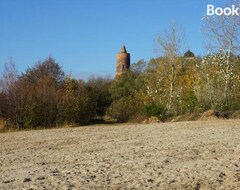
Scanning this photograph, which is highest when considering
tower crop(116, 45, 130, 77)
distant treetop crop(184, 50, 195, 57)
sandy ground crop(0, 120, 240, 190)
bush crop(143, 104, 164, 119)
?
tower crop(116, 45, 130, 77)

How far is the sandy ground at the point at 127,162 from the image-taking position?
8.51 m

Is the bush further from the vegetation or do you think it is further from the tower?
the tower

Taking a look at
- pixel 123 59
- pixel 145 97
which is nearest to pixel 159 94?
pixel 145 97

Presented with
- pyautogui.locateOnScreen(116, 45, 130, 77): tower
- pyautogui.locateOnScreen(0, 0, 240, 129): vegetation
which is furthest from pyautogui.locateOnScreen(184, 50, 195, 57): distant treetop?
pyautogui.locateOnScreen(116, 45, 130, 77): tower

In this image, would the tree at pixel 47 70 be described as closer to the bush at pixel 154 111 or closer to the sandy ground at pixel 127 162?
the bush at pixel 154 111

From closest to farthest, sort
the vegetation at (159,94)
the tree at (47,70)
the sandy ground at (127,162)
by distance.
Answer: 1. the sandy ground at (127,162)
2. the vegetation at (159,94)
3. the tree at (47,70)

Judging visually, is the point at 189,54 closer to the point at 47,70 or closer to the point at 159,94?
Answer: the point at 159,94

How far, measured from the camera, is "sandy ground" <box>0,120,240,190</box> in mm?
8508

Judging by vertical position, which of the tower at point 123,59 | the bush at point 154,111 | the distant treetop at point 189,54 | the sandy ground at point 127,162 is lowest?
the sandy ground at point 127,162

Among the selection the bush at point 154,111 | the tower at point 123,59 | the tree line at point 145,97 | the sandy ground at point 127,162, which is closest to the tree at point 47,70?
the tree line at point 145,97

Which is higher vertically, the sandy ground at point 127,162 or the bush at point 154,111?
the bush at point 154,111

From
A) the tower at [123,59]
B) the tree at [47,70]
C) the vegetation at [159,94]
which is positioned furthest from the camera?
the tower at [123,59]

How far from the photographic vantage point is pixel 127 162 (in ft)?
35.6

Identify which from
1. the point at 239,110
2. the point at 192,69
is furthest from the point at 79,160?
the point at 192,69
